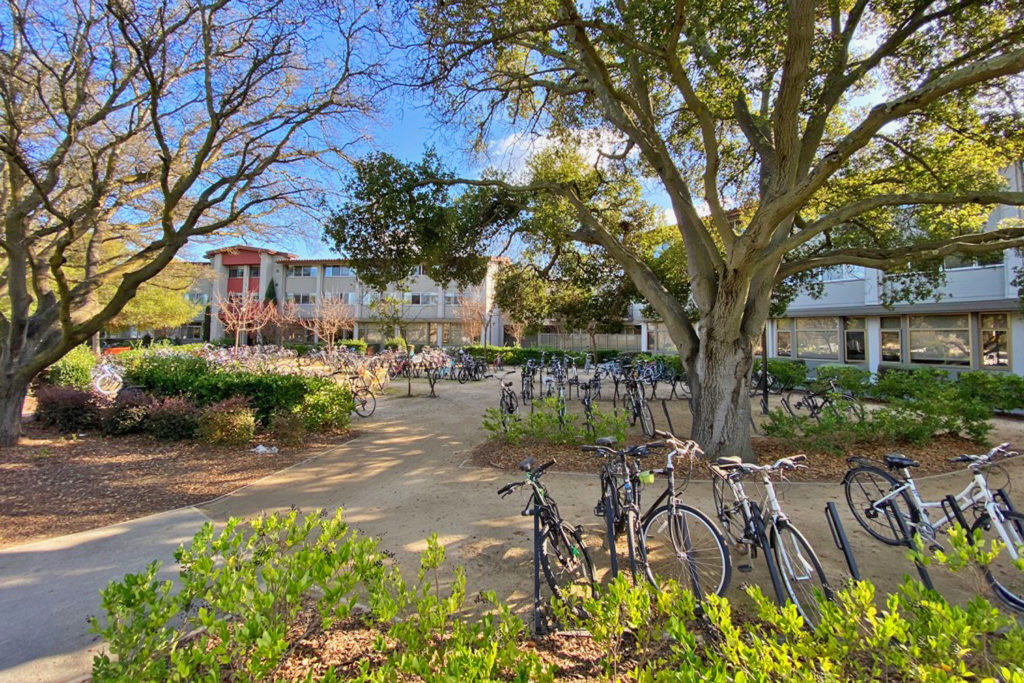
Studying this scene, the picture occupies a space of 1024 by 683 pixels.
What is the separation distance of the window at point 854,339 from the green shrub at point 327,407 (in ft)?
67.6

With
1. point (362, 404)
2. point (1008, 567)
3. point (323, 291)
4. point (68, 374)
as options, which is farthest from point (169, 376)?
point (323, 291)

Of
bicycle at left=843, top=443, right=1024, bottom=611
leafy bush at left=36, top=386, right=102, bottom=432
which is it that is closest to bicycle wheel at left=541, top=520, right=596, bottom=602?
bicycle at left=843, top=443, right=1024, bottom=611

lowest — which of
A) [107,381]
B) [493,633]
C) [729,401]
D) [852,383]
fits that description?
[493,633]

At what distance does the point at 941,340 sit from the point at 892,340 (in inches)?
60.0

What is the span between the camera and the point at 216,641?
7.89ft

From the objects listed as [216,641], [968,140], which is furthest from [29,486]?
[968,140]

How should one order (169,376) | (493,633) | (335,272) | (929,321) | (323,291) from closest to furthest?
(493,633) → (169,376) → (929,321) → (323,291) → (335,272)

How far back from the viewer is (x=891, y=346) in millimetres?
17578

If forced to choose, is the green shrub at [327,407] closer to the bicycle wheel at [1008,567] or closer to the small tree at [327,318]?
the bicycle wheel at [1008,567]

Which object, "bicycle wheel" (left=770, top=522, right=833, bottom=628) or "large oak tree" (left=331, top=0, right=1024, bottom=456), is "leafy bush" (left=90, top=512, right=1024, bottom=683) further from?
"large oak tree" (left=331, top=0, right=1024, bottom=456)

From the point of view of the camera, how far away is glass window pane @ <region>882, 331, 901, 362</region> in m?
17.4

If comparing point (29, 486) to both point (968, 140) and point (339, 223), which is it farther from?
point (968, 140)

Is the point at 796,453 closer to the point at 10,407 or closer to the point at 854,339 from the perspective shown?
the point at 10,407

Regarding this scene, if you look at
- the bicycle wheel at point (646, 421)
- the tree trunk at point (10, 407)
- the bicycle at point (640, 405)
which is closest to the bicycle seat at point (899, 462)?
the bicycle wheel at point (646, 421)
